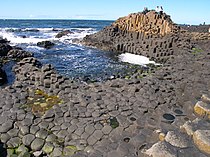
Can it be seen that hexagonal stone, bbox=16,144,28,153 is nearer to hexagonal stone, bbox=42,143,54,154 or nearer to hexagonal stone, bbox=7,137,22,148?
hexagonal stone, bbox=7,137,22,148

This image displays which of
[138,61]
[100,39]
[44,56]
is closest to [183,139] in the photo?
[138,61]

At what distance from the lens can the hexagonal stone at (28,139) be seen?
6.69 meters

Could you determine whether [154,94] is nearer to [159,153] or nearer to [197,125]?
[197,125]

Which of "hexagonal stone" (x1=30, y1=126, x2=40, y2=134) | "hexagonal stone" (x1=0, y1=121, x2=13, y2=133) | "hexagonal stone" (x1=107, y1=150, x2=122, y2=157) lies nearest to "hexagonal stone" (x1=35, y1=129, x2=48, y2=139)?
"hexagonal stone" (x1=30, y1=126, x2=40, y2=134)

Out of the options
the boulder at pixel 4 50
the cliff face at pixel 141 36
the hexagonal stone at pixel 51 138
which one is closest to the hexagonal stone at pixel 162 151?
the hexagonal stone at pixel 51 138

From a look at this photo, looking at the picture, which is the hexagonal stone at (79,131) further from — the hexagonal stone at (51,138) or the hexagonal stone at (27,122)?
the hexagonal stone at (27,122)

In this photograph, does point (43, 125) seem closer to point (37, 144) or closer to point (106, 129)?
point (37, 144)

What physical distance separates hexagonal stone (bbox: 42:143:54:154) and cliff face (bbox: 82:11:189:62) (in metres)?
16.1

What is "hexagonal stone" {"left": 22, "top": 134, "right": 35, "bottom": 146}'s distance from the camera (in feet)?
22.0

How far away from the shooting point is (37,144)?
6.62 metres

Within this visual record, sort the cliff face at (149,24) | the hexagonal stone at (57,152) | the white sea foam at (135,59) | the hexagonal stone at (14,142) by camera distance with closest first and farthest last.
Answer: the hexagonal stone at (57,152), the hexagonal stone at (14,142), the white sea foam at (135,59), the cliff face at (149,24)

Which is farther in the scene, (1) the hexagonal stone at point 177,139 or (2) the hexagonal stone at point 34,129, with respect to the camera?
(2) the hexagonal stone at point 34,129

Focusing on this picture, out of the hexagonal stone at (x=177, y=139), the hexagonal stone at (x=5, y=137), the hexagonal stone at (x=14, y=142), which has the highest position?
the hexagonal stone at (x=177, y=139)

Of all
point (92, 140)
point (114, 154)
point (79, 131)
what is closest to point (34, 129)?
point (79, 131)
